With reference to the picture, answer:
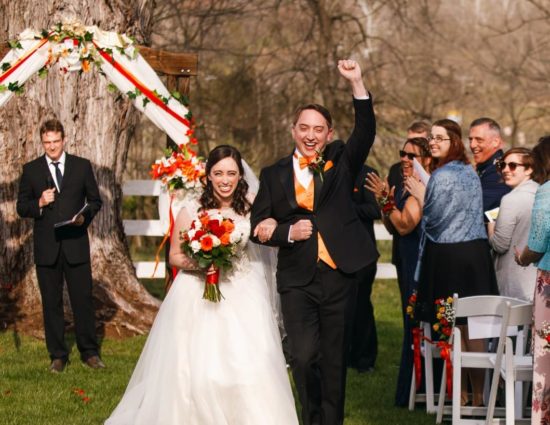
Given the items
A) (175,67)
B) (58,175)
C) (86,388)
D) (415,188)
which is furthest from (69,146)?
(415,188)

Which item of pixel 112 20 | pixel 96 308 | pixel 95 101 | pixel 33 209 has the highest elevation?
pixel 112 20

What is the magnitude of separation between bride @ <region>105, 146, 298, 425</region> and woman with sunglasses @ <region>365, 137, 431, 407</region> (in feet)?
5.24

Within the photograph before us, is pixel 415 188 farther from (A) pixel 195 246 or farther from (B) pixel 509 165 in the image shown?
(A) pixel 195 246

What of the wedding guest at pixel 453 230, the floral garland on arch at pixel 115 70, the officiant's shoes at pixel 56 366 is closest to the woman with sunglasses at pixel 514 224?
the wedding guest at pixel 453 230

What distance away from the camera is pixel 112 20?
13016 millimetres

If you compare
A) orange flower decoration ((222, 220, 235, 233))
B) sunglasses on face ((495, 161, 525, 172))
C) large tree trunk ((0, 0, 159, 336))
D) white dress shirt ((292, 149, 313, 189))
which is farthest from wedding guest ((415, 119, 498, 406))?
large tree trunk ((0, 0, 159, 336))

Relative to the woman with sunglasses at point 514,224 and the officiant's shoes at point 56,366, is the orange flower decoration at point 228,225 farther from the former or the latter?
the officiant's shoes at point 56,366

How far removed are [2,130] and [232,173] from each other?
596cm

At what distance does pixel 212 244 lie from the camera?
7645 millimetres

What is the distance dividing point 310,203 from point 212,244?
0.73 metres

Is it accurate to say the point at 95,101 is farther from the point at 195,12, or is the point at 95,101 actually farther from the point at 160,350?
the point at 195,12

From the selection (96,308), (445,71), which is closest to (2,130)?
(96,308)

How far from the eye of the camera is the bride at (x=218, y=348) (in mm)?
7730

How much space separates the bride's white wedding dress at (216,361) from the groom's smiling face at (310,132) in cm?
81
